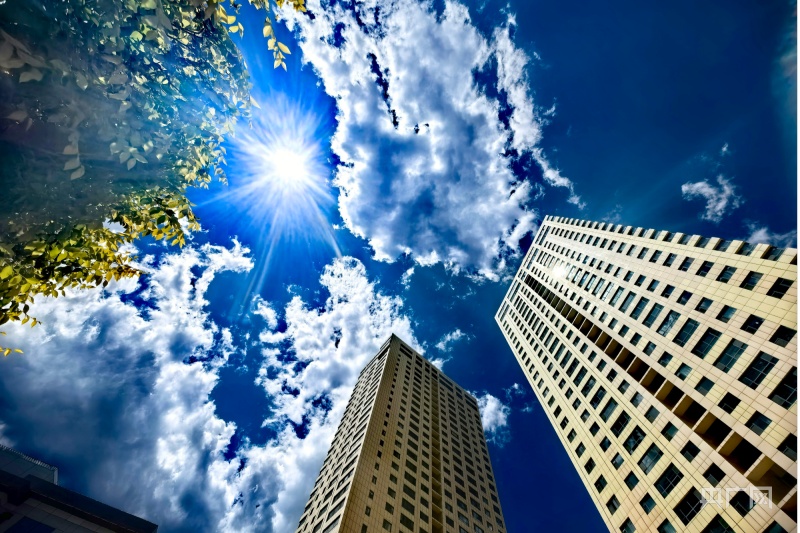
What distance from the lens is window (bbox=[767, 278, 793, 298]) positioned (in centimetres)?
2333

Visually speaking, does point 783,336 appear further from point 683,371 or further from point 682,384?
point 682,384

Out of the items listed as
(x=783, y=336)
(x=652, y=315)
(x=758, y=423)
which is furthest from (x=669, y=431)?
(x=652, y=315)

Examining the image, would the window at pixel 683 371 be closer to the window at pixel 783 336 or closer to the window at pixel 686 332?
the window at pixel 686 332

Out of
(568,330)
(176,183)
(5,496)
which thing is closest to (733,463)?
(568,330)

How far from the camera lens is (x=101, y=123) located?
5.02 metres

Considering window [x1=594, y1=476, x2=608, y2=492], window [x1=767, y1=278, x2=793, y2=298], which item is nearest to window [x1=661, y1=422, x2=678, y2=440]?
window [x1=594, y1=476, x2=608, y2=492]

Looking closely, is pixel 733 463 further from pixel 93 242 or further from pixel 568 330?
pixel 93 242

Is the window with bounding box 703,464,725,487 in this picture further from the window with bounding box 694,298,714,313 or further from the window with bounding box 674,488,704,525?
the window with bounding box 694,298,714,313

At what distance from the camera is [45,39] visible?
13.9 feet

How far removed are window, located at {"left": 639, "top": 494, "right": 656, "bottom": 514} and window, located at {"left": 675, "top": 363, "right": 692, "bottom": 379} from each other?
35.8ft

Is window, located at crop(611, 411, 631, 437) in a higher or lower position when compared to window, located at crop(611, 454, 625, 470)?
higher

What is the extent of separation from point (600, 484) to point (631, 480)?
15.2ft

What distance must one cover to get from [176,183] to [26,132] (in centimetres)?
270

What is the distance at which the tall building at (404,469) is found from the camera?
33.0 m
